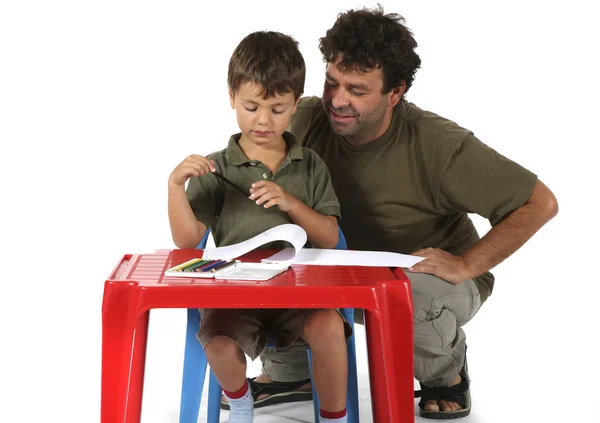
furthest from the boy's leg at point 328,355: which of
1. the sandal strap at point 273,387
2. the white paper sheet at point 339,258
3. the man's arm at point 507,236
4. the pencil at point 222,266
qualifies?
the sandal strap at point 273,387

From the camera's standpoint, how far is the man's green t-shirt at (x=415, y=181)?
106 inches

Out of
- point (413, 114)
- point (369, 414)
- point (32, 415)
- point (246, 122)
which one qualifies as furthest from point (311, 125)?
point (32, 415)

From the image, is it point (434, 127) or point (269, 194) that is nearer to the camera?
point (269, 194)

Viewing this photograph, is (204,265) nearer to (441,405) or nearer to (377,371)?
(377,371)

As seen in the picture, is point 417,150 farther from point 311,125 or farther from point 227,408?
point 227,408

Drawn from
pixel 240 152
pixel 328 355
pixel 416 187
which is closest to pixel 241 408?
pixel 328 355

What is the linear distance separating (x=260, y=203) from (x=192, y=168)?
6.6 inches

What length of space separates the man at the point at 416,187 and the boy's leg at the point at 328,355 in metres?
0.51

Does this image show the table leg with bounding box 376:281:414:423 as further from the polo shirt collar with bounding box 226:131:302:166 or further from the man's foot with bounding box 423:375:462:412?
the man's foot with bounding box 423:375:462:412

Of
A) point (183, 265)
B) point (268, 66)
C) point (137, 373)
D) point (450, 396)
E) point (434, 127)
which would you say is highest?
point (268, 66)

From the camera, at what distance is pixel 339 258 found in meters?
2.19

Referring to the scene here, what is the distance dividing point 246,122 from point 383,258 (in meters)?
0.44

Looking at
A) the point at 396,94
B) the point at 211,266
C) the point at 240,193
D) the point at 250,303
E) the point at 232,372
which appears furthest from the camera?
the point at 396,94

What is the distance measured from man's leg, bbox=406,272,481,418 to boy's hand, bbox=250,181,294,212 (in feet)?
1.73
